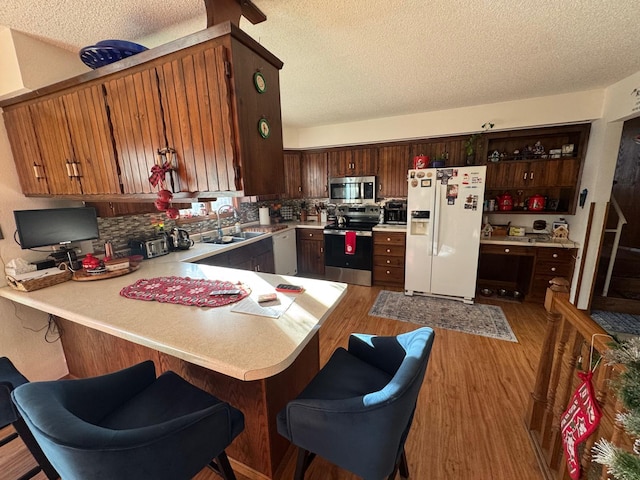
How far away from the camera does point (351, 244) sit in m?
3.97

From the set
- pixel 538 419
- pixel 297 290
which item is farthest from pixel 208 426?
pixel 538 419

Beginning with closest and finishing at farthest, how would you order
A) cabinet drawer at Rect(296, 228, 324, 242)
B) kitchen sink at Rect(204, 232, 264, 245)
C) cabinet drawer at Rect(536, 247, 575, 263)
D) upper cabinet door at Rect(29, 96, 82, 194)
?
upper cabinet door at Rect(29, 96, 82, 194), cabinet drawer at Rect(536, 247, 575, 263), kitchen sink at Rect(204, 232, 264, 245), cabinet drawer at Rect(296, 228, 324, 242)

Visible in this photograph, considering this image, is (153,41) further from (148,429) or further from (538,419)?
(538,419)

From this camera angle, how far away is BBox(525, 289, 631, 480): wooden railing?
967 millimetres

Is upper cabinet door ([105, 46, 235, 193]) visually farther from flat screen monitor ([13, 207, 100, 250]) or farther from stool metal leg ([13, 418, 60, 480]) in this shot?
stool metal leg ([13, 418, 60, 480])

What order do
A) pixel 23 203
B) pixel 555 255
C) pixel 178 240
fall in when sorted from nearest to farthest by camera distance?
pixel 23 203, pixel 178 240, pixel 555 255

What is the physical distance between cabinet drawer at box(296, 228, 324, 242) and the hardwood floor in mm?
1714

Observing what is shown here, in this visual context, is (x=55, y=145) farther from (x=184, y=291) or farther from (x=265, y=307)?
(x=265, y=307)

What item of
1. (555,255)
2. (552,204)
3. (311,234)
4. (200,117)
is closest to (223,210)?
(311,234)

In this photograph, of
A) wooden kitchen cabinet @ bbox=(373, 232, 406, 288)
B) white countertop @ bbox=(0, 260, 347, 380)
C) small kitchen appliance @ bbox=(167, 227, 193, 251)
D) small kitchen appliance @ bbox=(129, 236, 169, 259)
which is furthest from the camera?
wooden kitchen cabinet @ bbox=(373, 232, 406, 288)

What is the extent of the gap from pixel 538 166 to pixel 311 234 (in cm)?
321

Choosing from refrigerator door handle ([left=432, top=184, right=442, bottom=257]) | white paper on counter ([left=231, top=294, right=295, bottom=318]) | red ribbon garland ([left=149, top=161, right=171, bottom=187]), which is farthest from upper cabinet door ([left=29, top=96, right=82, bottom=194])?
refrigerator door handle ([left=432, top=184, right=442, bottom=257])

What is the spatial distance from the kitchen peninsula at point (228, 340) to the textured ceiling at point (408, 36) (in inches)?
61.6

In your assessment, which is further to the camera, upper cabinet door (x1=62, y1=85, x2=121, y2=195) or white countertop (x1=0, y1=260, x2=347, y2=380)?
upper cabinet door (x1=62, y1=85, x2=121, y2=195)
